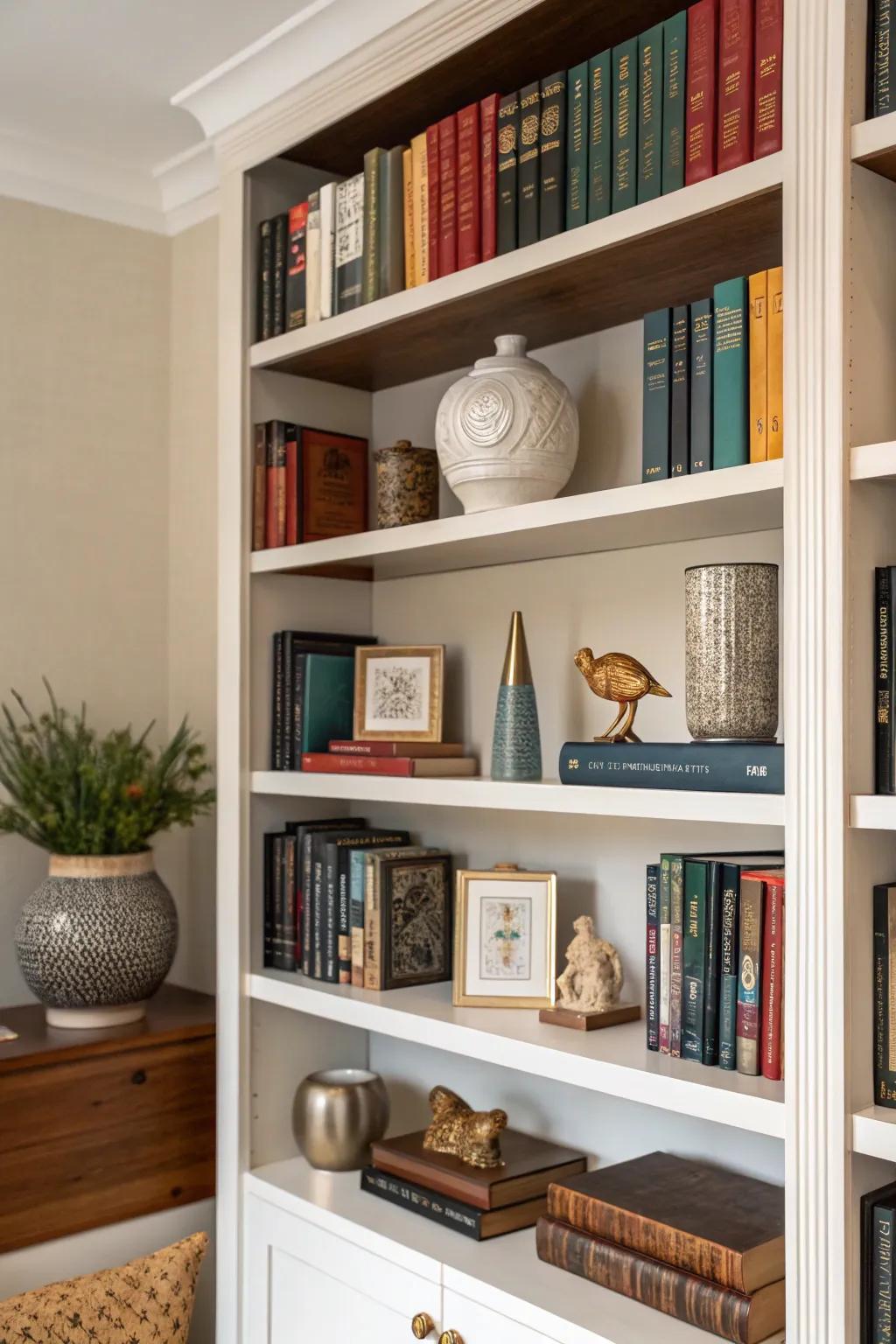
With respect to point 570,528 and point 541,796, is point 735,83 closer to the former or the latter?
point 570,528

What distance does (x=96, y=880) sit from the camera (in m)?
2.21

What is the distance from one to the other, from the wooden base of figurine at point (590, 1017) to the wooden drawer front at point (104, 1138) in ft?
2.47

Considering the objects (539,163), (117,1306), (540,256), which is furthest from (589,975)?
(539,163)

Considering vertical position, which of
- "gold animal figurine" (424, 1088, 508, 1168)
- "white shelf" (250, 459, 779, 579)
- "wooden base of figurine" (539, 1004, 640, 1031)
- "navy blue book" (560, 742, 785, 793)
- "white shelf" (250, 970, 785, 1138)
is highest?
"white shelf" (250, 459, 779, 579)

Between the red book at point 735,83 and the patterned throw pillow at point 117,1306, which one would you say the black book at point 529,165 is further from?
the patterned throw pillow at point 117,1306

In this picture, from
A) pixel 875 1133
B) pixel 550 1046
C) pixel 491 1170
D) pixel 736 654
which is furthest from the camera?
pixel 491 1170

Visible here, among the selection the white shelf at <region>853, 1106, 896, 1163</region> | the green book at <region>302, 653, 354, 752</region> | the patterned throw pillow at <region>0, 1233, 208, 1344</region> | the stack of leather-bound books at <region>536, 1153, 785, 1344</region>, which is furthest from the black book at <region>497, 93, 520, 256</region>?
the patterned throw pillow at <region>0, 1233, 208, 1344</region>

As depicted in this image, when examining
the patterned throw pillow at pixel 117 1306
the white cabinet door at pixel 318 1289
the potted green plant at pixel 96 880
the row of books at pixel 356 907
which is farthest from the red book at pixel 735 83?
the patterned throw pillow at pixel 117 1306

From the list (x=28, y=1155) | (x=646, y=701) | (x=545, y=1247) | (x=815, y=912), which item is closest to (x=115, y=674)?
(x=28, y=1155)

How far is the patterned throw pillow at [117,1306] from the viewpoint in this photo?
1.83 metres

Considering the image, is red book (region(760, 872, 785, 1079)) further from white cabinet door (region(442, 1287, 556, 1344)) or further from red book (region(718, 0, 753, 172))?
red book (region(718, 0, 753, 172))

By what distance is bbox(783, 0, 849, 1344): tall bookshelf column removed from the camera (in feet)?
4.21

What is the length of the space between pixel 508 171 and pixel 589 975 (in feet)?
3.70

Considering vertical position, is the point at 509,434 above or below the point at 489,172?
below
